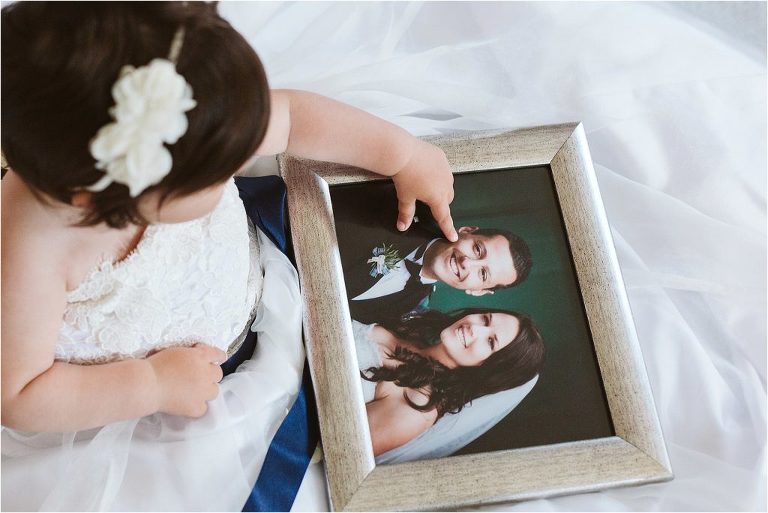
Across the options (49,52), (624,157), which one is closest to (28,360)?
(49,52)

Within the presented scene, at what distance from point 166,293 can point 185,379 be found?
0.09 metres

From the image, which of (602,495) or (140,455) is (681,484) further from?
(140,455)

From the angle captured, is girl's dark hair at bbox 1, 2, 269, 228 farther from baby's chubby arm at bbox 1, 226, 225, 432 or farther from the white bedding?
the white bedding

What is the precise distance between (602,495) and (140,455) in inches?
18.6

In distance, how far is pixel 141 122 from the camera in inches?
17.6

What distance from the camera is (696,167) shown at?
90cm

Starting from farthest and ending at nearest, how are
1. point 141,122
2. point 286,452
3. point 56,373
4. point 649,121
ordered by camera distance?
1. point 649,121
2. point 286,452
3. point 56,373
4. point 141,122

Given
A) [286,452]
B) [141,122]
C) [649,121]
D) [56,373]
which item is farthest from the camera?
[649,121]

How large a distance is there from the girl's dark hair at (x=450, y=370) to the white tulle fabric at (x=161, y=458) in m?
0.12

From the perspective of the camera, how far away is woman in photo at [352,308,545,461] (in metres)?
0.73

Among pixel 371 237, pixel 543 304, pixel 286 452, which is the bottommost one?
pixel 286 452

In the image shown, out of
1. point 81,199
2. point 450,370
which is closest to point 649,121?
point 450,370

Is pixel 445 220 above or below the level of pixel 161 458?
above

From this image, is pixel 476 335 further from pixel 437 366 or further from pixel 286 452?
pixel 286 452
